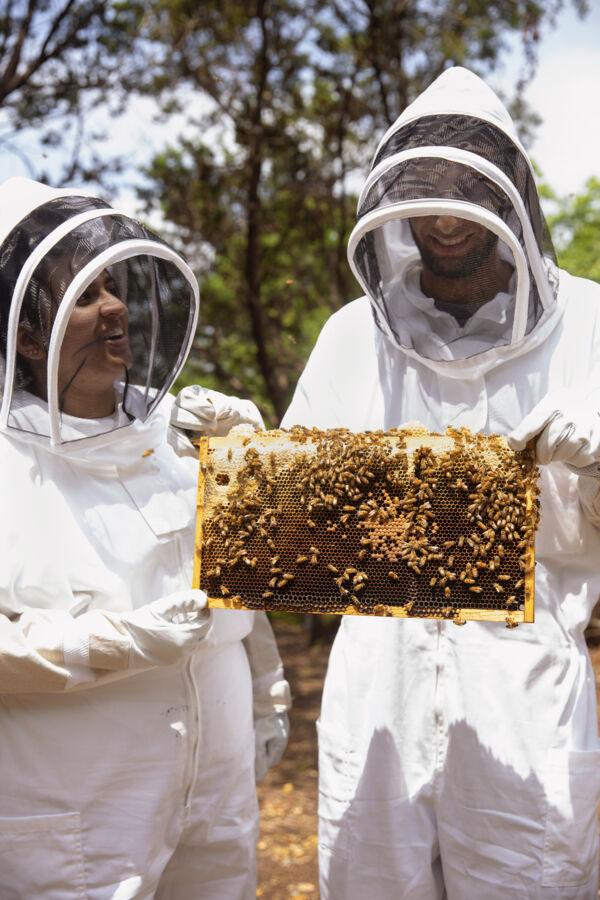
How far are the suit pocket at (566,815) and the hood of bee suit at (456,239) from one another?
4.63 feet

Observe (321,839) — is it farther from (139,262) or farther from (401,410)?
(139,262)

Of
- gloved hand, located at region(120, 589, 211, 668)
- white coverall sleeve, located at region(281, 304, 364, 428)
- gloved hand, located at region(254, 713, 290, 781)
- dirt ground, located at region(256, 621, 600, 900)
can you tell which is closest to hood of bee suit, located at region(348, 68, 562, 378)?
white coverall sleeve, located at region(281, 304, 364, 428)

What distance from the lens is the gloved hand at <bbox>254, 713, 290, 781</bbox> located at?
4.06m

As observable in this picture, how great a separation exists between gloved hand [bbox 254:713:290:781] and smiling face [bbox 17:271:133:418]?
1618mm

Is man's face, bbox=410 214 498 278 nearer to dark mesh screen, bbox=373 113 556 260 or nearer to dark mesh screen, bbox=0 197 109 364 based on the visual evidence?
dark mesh screen, bbox=373 113 556 260

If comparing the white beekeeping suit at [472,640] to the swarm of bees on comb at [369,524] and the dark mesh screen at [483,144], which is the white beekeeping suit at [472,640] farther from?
the swarm of bees on comb at [369,524]

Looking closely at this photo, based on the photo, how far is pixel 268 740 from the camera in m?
4.09

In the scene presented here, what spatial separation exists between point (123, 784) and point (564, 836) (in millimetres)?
1545

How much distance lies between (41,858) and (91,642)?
75 cm

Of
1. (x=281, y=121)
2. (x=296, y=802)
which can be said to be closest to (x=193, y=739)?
(x=296, y=802)

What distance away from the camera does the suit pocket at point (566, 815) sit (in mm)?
3080

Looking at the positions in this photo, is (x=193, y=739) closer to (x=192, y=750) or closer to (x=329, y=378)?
(x=192, y=750)

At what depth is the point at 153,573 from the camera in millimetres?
3346

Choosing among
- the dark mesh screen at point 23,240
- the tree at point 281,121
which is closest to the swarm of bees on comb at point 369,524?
the dark mesh screen at point 23,240
